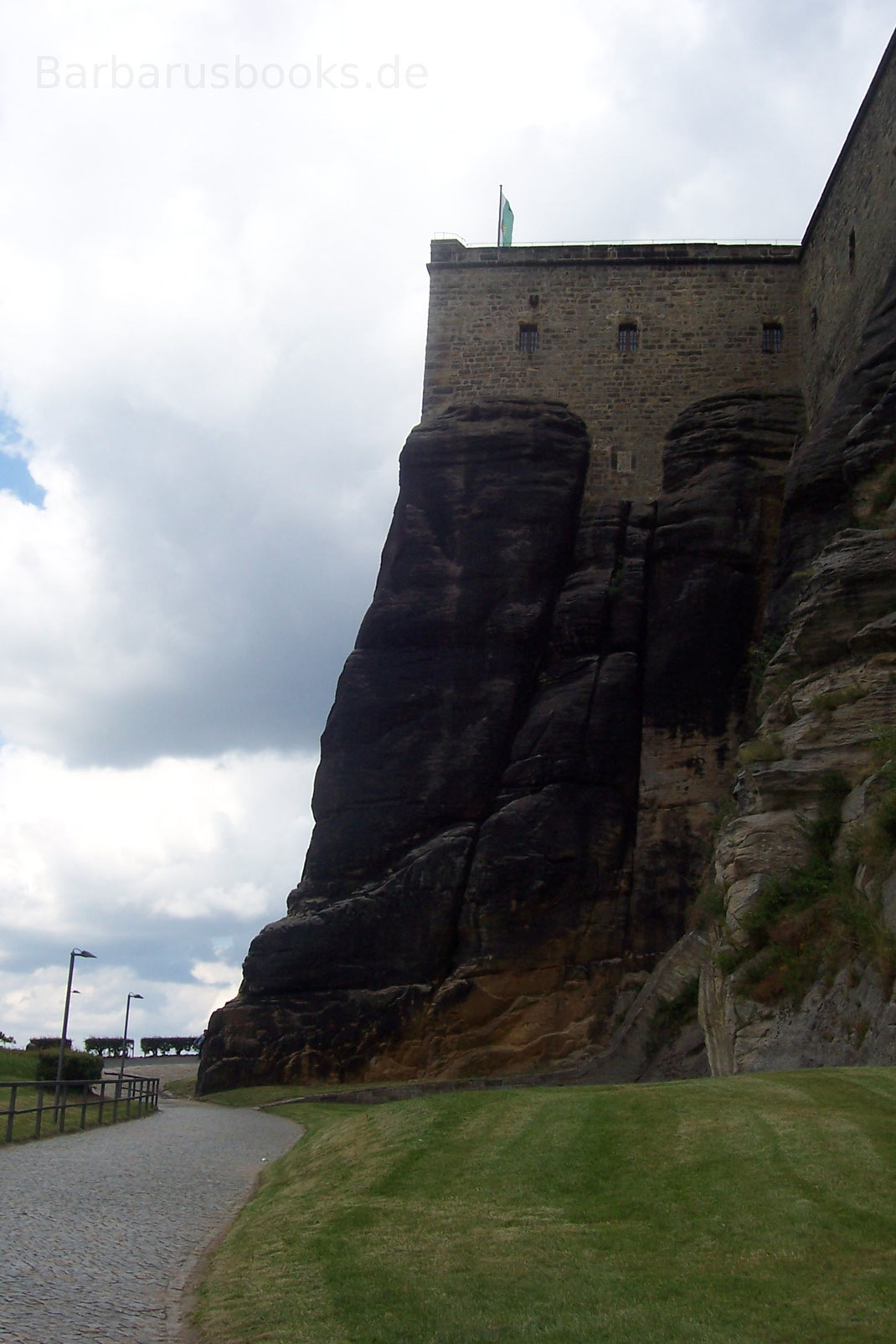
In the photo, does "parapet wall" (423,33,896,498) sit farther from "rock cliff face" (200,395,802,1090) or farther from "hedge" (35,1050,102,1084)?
"hedge" (35,1050,102,1084)

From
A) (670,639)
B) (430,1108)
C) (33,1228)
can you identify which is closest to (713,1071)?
(430,1108)

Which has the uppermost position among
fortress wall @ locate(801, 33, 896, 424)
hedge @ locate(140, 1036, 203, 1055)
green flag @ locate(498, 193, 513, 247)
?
green flag @ locate(498, 193, 513, 247)

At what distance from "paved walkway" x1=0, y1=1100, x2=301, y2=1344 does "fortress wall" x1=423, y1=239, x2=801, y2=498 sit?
2148 centimetres

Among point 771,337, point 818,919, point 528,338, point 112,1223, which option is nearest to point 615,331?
point 528,338

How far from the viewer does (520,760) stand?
3027 centimetres

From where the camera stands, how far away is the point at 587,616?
3164cm

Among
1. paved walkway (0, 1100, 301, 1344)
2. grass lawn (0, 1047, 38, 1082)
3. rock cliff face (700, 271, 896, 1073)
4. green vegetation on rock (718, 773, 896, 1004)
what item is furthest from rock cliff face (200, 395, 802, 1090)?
green vegetation on rock (718, 773, 896, 1004)

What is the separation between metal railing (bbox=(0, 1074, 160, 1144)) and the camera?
18.3m

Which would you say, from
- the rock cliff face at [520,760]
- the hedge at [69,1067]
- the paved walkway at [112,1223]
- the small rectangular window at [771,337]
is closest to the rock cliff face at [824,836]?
the paved walkway at [112,1223]

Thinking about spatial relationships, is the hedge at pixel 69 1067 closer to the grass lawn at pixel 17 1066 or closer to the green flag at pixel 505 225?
the grass lawn at pixel 17 1066

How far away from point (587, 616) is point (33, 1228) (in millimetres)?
22963

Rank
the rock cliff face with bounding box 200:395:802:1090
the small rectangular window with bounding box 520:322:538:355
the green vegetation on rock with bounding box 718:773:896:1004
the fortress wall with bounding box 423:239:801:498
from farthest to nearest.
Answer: the small rectangular window with bounding box 520:322:538:355 < the fortress wall with bounding box 423:239:801:498 < the rock cliff face with bounding box 200:395:802:1090 < the green vegetation on rock with bounding box 718:773:896:1004

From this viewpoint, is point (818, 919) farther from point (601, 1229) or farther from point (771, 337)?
point (771, 337)

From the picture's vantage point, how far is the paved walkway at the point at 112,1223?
7656 mm
